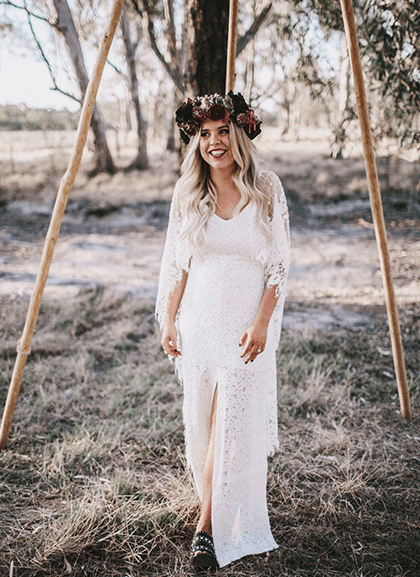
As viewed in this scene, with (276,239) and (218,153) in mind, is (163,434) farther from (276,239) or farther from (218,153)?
(218,153)

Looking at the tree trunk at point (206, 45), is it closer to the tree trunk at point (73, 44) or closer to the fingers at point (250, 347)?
the fingers at point (250, 347)

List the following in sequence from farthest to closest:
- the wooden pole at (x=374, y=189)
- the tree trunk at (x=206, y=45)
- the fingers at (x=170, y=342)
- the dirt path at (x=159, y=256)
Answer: the dirt path at (x=159, y=256)
the tree trunk at (x=206, y=45)
the wooden pole at (x=374, y=189)
the fingers at (x=170, y=342)

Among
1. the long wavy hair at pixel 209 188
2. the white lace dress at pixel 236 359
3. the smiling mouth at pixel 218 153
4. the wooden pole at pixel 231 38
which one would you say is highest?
the wooden pole at pixel 231 38

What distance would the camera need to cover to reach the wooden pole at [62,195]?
2246 millimetres

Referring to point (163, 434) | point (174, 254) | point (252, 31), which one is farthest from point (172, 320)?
point (252, 31)

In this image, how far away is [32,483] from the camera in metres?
2.57

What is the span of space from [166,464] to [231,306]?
1.37m

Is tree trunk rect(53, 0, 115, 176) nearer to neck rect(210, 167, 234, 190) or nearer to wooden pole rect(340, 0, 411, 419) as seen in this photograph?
wooden pole rect(340, 0, 411, 419)

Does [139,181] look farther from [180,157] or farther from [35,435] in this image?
[35,435]

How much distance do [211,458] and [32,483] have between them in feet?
4.09

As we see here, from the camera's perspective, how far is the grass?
2062 mm

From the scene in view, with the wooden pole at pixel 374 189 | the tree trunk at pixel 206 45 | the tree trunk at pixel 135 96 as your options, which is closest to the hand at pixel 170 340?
the wooden pole at pixel 374 189

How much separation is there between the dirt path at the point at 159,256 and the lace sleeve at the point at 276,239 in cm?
281

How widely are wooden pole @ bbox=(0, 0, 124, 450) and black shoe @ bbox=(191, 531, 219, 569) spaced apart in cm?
139
